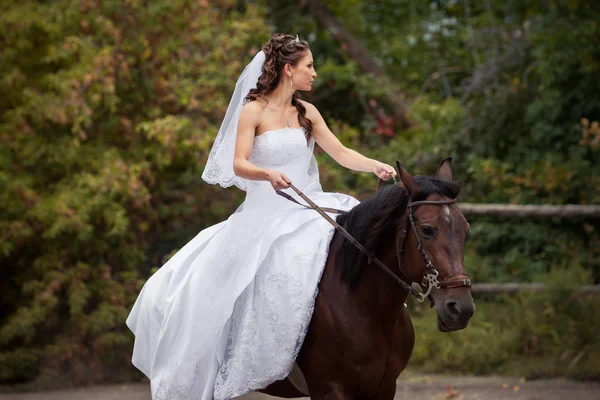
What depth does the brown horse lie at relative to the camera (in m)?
3.45

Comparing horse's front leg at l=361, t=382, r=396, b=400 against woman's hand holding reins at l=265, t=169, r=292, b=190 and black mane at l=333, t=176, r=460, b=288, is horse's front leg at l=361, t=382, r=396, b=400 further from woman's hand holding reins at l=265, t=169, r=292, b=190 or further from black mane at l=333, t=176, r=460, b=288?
woman's hand holding reins at l=265, t=169, r=292, b=190

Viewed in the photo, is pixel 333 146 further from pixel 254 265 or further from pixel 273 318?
pixel 273 318

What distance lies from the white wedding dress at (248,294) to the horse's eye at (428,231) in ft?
2.24

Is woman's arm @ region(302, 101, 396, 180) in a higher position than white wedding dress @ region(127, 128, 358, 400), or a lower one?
higher

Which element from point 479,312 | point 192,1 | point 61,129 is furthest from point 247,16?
point 479,312

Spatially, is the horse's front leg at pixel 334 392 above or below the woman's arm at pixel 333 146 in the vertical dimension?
below

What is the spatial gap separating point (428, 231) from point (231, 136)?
1432 mm

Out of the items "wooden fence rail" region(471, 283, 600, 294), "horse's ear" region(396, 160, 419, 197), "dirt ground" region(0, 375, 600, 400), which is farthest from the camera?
"wooden fence rail" region(471, 283, 600, 294)

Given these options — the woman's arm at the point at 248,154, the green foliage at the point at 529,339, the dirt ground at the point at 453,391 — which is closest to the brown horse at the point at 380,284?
the woman's arm at the point at 248,154

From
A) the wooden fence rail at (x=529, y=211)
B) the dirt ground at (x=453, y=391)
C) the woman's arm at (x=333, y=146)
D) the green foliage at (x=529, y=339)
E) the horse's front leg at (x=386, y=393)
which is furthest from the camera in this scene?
the wooden fence rail at (x=529, y=211)

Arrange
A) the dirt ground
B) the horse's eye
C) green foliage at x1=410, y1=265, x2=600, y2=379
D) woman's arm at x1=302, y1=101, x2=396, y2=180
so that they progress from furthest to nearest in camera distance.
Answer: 1. green foliage at x1=410, y1=265, x2=600, y2=379
2. the dirt ground
3. woman's arm at x1=302, y1=101, x2=396, y2=180
4. the horse's eye

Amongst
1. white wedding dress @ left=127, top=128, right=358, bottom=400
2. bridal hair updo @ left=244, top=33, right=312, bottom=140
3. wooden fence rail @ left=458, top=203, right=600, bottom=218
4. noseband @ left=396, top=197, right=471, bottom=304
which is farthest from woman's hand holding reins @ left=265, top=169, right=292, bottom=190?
wooden fence rail @ left=458, top=203, right=600, bottom=218

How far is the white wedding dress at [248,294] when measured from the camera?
392 centimetres

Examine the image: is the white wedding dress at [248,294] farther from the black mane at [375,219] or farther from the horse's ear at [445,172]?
the horse's ear at [445,172]
